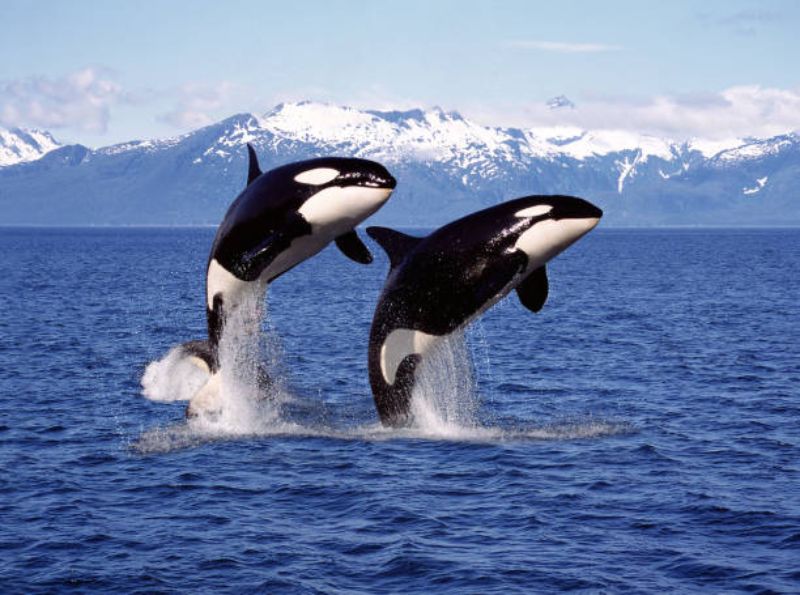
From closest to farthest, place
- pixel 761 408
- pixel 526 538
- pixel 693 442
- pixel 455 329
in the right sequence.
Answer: pixel 526 538, pixel 455 329, pixel 693 442, pixel 761 408

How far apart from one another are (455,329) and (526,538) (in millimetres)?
4566

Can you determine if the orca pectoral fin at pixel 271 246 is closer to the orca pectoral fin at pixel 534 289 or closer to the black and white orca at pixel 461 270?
the black and white orca at pixel 461 270

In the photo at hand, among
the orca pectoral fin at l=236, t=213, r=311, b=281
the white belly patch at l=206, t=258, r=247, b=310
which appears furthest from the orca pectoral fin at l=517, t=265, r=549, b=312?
the white belly patch at l=206, t=258, r=247, b=310

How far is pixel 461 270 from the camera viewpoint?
21.2m

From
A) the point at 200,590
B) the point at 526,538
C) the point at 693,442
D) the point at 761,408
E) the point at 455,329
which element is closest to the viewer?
the point at 200,590

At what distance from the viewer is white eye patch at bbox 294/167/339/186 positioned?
1987 cm

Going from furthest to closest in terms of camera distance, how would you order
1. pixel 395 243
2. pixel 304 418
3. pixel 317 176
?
pixel 304 418 < pixel 395 243 < pixel 317 176

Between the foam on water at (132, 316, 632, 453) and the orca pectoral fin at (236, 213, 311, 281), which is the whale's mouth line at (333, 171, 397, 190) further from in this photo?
the foam on water at (132, 316, 632, 453)

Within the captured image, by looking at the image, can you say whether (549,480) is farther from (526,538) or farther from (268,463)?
(268,463)

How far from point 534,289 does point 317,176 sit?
13.8ft

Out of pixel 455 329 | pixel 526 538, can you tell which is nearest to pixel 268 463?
pixel 455 329

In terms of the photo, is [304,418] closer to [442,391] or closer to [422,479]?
[442,391]

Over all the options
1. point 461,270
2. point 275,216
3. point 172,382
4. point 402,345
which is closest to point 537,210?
point 461,270

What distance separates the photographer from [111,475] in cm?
2308
